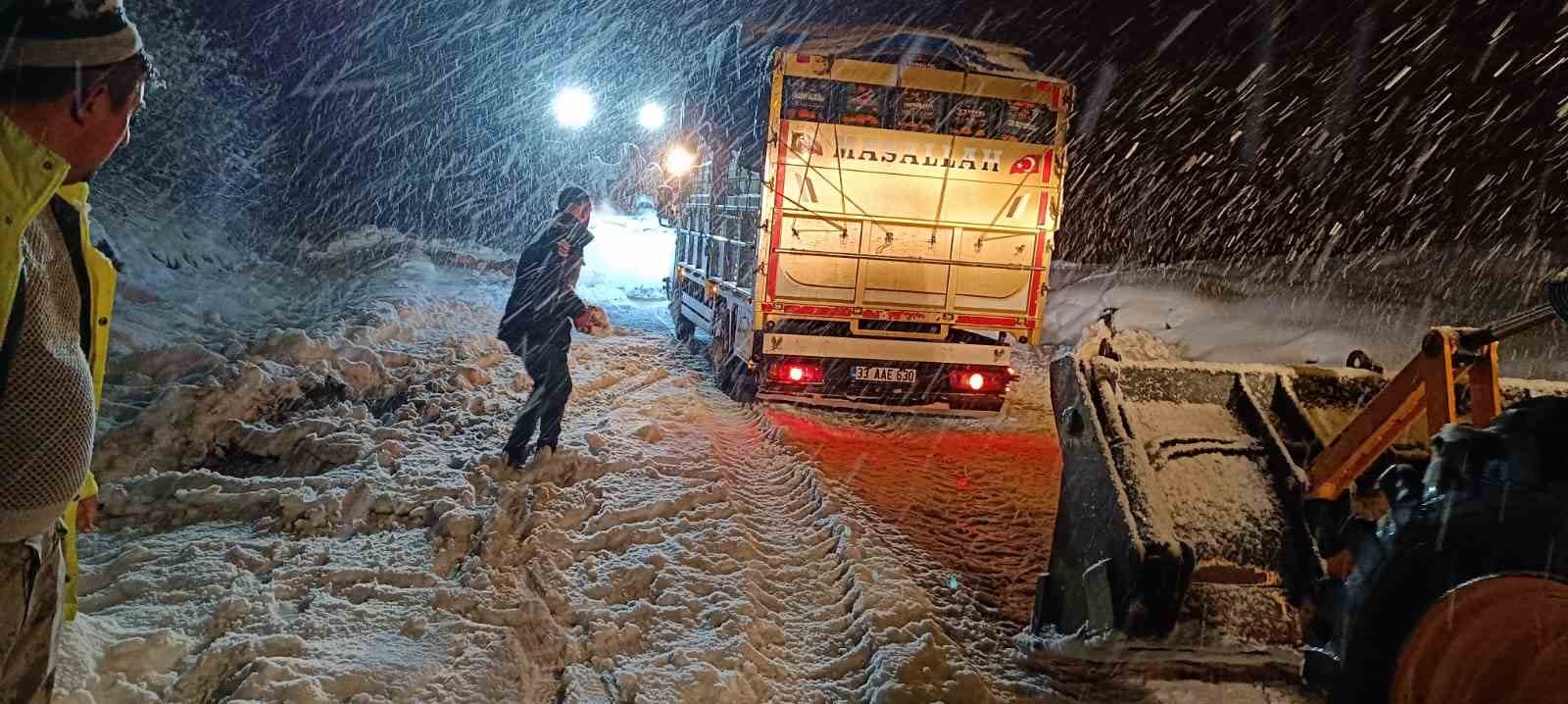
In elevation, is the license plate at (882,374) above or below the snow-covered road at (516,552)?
above

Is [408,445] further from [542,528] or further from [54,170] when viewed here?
[54,170]

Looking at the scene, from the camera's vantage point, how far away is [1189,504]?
3523mm

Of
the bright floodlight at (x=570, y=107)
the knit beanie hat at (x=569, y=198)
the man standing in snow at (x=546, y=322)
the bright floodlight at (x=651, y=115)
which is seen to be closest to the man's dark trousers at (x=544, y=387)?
the man standing in snow at (x=546, y=322)

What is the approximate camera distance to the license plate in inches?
352

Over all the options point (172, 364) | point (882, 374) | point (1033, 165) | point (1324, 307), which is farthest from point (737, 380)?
point (1324, 307)

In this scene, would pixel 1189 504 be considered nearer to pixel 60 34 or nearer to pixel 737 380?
pixel 60 34

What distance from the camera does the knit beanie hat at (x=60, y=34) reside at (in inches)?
70.2

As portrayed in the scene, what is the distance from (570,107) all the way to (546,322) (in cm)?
2593

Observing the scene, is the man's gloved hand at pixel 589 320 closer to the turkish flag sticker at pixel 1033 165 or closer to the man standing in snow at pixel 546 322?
the man standing in snow at pixel 546 322

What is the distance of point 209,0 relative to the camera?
1734 cm

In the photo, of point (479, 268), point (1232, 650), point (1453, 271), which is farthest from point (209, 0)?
point (1453, 271)

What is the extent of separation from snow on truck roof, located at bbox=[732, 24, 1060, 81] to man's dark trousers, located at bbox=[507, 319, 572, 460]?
376 cm

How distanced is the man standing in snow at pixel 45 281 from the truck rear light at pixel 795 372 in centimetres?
705

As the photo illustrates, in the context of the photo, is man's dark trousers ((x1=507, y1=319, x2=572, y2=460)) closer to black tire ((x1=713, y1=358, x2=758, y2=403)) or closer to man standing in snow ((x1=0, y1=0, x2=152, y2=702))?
black tire ((x1=713, y1=358, x2=758, y2=403))
